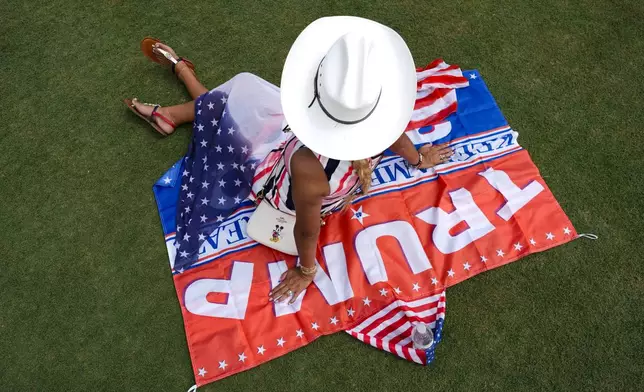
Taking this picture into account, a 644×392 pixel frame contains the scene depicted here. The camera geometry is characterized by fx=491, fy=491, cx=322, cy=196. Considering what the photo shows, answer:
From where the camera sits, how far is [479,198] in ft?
13.2

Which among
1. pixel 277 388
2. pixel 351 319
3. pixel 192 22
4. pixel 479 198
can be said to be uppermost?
pixel 192 22

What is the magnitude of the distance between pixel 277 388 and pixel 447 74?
119 inches

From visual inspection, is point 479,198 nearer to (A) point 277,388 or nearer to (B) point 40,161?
(A) point 277,388

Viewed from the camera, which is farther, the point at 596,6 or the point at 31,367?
the point at 596,6

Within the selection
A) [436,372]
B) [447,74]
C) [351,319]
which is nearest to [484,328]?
[436,372]

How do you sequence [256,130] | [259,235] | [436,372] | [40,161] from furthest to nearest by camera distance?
[40,161] < [256,130] < [259,235] < [436,372]

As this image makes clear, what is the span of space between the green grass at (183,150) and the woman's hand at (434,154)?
0.73 metres

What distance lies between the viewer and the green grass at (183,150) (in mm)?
3557

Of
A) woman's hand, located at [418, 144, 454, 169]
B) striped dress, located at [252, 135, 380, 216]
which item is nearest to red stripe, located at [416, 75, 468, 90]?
woman's hand, located at [418, 144, 454, 169]

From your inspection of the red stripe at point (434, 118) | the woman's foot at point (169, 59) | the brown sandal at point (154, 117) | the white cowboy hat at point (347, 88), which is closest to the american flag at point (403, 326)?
the red stripe at point (434, 118)

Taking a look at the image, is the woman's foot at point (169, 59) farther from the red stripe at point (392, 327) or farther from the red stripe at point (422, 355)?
the red stripe at point (422, 355)

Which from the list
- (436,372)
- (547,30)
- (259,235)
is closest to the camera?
(436,372)

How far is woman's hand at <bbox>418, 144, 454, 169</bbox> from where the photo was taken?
4.12 meters

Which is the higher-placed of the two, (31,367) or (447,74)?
(447,74)
